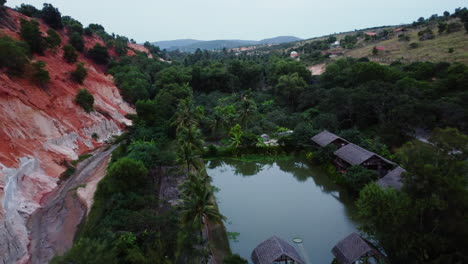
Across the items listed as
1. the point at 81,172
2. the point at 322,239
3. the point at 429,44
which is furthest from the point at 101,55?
the point at 429,44

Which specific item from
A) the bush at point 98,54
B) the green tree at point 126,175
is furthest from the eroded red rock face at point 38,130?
the bush at point 98,54

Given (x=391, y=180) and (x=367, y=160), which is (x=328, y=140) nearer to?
(x=367, y=160)

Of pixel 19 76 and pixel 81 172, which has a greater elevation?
pixel 19 76

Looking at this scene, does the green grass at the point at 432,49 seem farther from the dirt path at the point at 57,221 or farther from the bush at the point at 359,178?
the dirt path at the point at 57,221

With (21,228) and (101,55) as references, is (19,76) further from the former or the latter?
(101,55)

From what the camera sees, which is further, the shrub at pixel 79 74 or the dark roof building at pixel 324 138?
the shrub at pixel 79 74

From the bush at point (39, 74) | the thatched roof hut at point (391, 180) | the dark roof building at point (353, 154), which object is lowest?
the dark roof building at point (353, 154)
